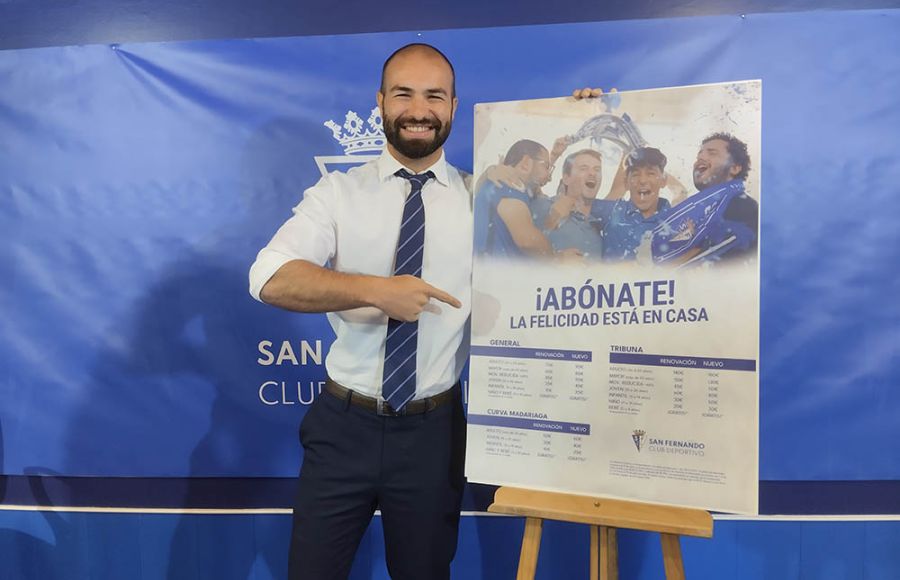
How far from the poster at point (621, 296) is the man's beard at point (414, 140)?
120 mm

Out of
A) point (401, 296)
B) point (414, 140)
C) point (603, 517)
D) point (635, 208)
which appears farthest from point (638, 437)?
point (414, 140)

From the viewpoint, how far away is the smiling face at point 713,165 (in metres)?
1.11

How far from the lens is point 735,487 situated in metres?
1.11

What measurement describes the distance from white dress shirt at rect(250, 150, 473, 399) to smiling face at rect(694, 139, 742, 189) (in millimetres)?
551

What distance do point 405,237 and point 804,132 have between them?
1.38 m

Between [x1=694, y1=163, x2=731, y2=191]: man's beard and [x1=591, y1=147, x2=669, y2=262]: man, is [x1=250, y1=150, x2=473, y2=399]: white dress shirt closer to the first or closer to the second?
[x1=591, y1=147, x2=669, y2=262]: man

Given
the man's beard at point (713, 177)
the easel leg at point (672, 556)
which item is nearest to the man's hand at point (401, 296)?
the man's beard at point (713, 177)

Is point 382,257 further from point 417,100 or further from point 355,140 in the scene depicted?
point 355,140

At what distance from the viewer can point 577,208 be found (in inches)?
48.1

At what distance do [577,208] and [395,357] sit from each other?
1.86 ft

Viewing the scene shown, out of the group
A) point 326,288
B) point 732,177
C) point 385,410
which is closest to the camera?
point 732,177

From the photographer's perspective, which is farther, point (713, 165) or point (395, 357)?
point (395, 357)

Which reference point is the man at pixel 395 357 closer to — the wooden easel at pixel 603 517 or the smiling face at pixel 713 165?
the wooden easel at pixel 603 517

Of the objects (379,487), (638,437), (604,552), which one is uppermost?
(638,437)
